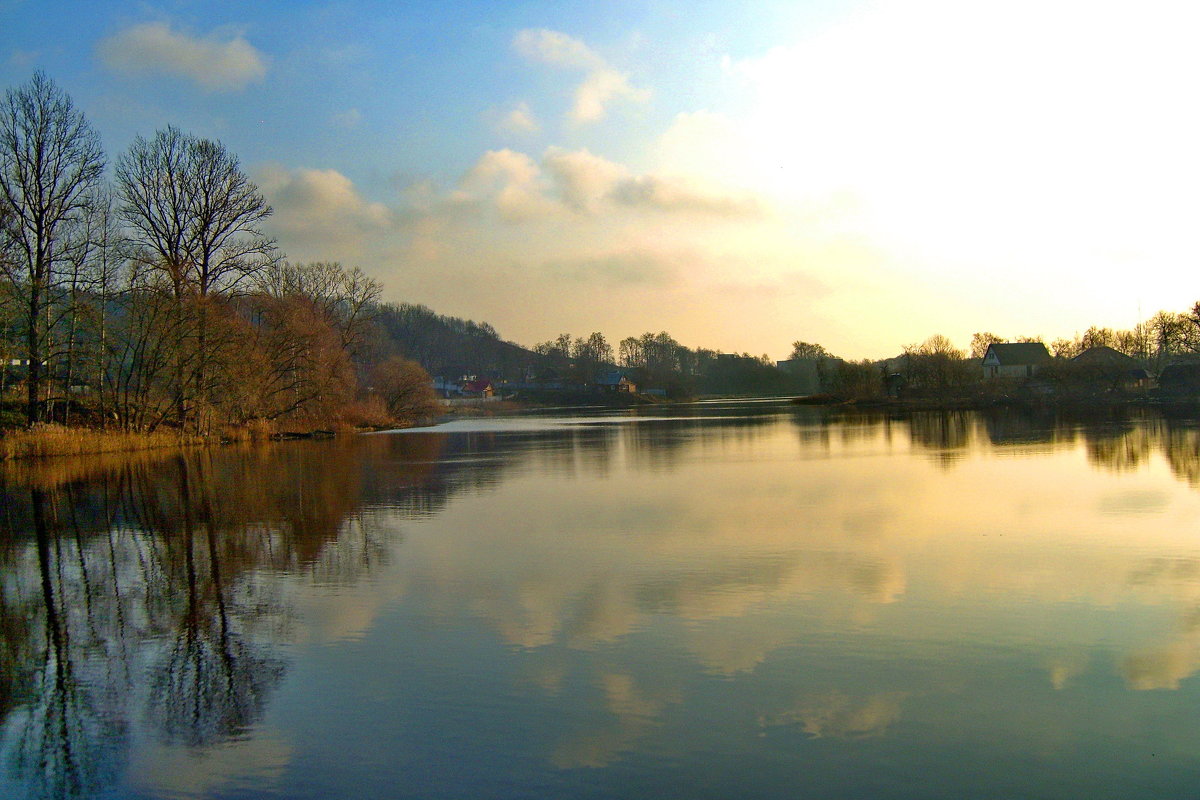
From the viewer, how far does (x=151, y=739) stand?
514cm

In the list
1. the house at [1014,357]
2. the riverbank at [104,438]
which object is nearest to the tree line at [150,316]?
the riverbank at [104,438]

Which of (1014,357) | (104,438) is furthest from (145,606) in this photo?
(1014,357)

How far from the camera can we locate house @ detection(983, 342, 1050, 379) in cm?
8269

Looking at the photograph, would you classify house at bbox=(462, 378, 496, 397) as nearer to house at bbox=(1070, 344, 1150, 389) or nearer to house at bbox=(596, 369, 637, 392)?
house at bbox=(596, 369, 637, 392)

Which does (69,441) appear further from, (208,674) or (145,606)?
(208,674)

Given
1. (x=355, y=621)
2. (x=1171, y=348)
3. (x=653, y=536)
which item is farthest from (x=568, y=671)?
(x=1171, y=348)

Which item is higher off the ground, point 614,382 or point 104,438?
point 614,382

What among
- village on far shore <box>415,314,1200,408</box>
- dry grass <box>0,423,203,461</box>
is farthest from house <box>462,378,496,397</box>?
dry grass <box>0,423,203,461</box>

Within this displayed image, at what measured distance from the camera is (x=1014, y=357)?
8344 cm

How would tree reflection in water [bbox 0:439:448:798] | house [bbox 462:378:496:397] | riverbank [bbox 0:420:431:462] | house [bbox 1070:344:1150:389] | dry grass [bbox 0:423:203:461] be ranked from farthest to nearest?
house [bbox 462:378:496:397]
house [bbox 1070:344:1150:389]
riverbank [bbox 0:420:431:462]
dry grass [bbox 0:423:203:461]
tree reflection in water [bbox 0:439:448:798]

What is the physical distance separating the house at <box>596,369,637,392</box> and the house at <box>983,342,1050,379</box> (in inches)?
1941

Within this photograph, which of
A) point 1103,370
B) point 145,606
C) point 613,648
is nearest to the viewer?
point 613,648

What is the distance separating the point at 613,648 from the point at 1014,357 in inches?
3411

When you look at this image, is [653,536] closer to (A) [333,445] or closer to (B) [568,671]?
(B) [568,671]
